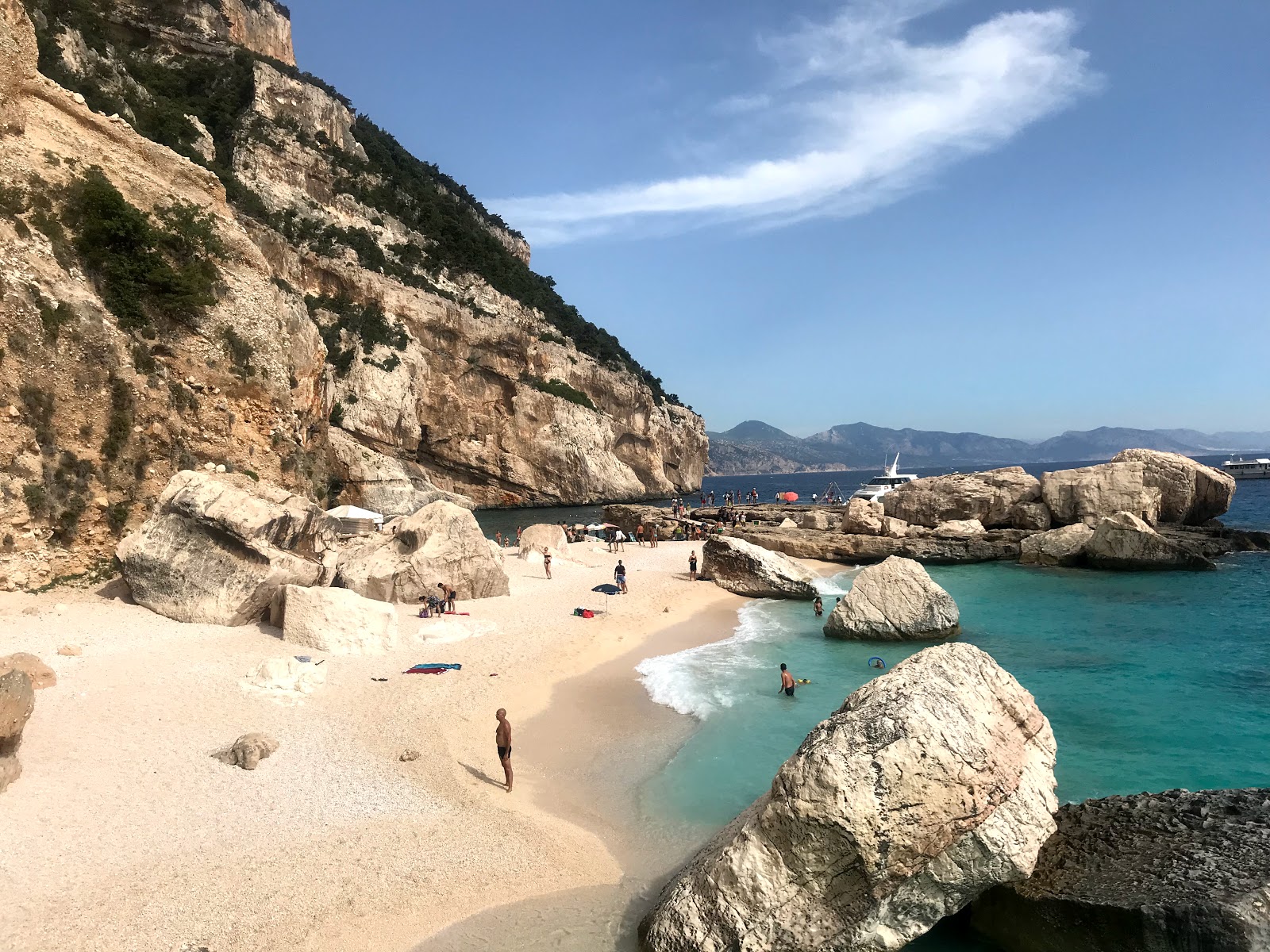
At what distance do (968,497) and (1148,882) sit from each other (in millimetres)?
35505

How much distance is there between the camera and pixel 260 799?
8773mm

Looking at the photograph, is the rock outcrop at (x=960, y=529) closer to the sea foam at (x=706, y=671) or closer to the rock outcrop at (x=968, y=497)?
the rock outcrop at (x=968, y=497)

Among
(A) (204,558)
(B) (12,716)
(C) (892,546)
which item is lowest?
(C) (892,546)

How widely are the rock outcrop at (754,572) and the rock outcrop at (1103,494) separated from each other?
16.4 meters

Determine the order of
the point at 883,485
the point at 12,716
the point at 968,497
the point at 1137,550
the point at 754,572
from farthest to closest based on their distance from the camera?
the point at 883,485 → the point at 968,497 → the point at 1137,550 → the point at 754,572 → the point at 12,716

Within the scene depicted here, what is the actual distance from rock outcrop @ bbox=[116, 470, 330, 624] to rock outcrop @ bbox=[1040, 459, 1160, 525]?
1359 inches

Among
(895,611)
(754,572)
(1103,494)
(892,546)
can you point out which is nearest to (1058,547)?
(1103,494)

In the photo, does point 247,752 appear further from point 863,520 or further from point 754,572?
point 863,520

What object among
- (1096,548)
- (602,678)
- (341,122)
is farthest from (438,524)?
(341,122)

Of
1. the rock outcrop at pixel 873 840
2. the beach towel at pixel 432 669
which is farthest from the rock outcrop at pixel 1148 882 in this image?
the beach towel at pixel 432 669

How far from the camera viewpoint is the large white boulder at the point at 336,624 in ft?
48.8

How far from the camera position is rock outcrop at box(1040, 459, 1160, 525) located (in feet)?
109

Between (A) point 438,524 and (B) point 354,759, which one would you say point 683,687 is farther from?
(A) point 438,524

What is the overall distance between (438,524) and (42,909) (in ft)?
50.0
